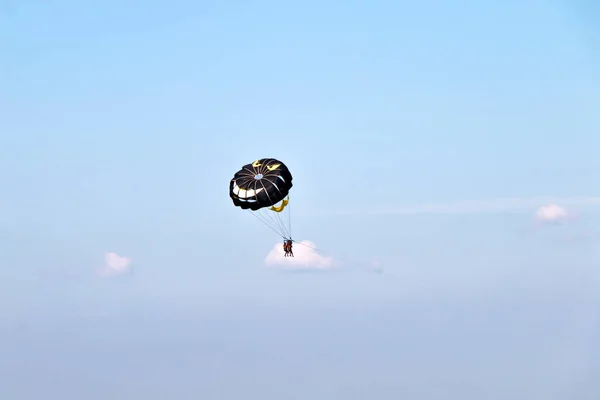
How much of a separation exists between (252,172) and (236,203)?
4.11m

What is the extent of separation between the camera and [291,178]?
10469cm

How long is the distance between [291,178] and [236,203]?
7.02m

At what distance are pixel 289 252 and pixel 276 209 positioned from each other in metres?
5.26

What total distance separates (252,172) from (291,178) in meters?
4.55

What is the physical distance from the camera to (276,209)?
4085 inches

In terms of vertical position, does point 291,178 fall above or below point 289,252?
above

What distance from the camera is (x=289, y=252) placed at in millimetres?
102375

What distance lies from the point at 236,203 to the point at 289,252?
8.27 meters

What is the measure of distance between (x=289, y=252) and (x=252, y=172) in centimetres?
1026

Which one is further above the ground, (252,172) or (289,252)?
(252,172)

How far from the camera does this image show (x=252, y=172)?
104375 mm

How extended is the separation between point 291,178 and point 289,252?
873cm
